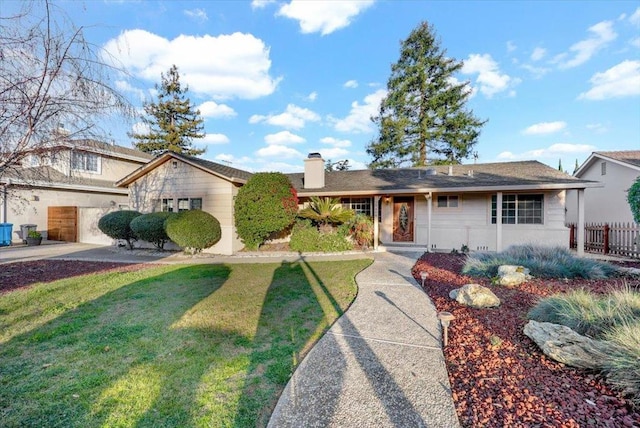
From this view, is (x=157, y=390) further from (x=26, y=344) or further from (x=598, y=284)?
(x=598, y=284)

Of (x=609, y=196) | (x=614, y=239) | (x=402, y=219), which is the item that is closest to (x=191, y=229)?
(x=402, y=219)

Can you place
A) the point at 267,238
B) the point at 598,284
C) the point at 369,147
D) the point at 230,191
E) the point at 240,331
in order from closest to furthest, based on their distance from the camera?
the point at 240,331 < the point at 598,284 < the point at 230,191 < the point at 267,238 < the point at 369,147

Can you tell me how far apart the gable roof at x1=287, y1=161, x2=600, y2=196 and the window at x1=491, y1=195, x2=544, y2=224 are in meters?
0.80

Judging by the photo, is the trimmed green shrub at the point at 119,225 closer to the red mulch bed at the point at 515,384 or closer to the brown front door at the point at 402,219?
the brown front door at the point at 402,219

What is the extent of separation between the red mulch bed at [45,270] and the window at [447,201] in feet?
38.2

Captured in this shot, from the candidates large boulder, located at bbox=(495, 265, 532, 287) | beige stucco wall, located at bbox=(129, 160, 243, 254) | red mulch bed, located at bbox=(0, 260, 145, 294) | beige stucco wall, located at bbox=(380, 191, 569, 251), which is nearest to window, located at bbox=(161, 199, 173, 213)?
beige stucco wall, located at bbox=(129, 160, 243, 254)

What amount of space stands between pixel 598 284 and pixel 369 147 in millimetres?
20475

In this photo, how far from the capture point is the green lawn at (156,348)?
8.23ft

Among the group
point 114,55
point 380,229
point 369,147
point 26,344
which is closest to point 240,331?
point 26,344

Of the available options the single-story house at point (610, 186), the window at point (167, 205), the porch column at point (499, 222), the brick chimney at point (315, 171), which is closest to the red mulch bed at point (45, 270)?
the window at point (167, 205)

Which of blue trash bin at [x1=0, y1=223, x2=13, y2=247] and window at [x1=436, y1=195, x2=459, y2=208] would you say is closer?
window at [x1=436, y1=195, x2=459, y2=208]

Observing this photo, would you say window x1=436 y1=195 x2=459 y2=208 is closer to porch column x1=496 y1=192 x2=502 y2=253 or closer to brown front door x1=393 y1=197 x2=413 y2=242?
brown front door x1=393 y1=197 x2=413 y2=242

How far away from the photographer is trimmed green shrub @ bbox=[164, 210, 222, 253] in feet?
36.5

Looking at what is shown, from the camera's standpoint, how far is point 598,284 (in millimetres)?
5957
